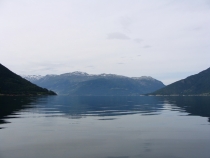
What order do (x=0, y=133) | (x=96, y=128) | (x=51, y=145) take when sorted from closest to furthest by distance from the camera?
1. (x=51, y=145)
2. (x=0, y=133)
3. (x=96, y=128)

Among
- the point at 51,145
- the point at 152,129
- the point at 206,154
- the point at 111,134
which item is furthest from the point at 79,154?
the point at 152,129

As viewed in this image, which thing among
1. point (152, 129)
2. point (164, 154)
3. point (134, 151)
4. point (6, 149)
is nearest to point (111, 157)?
point (134, 151)

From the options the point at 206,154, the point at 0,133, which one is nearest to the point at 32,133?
the point at 0,133

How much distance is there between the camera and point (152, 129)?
45812mm

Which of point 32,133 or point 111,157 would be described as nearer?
point 111,157

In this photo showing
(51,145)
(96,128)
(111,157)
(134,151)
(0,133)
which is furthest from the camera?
(96,128)

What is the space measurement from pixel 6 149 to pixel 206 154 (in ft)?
83.9

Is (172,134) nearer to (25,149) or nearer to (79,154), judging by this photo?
(79,154)

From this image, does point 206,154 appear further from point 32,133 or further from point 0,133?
point 0,133

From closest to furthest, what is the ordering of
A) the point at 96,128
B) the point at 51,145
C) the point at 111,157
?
the point at 111,157
the point at 51,145
the point at 96,128

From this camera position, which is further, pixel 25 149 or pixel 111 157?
pixel 25 149

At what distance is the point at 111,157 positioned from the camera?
26.5m

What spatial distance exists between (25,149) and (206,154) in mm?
23157

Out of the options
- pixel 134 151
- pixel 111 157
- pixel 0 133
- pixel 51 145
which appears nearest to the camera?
pixel 111 157
